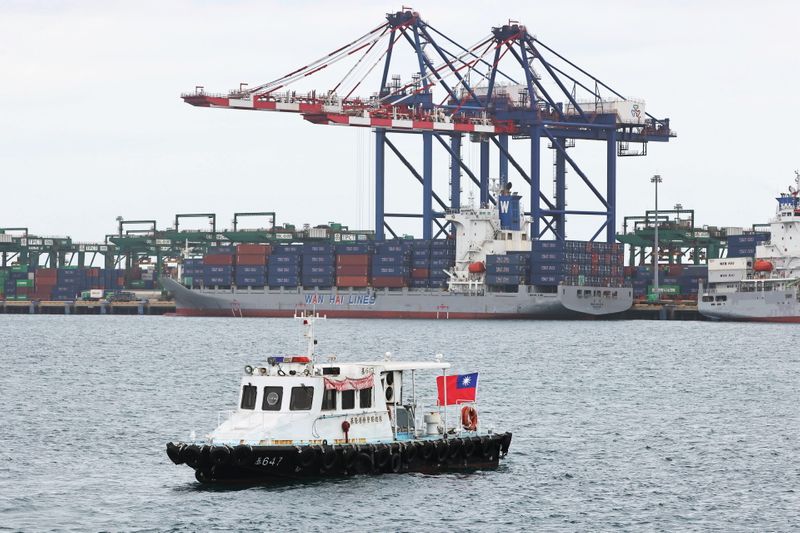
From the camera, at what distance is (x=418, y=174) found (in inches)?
5871

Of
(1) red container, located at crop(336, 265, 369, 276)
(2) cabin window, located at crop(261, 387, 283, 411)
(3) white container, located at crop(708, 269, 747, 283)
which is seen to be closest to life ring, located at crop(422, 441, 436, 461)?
(2) cabin window, located at crop(261, 387, 283, 411)

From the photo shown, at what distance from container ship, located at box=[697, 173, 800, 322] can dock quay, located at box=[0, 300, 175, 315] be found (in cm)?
7570

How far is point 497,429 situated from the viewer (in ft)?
161

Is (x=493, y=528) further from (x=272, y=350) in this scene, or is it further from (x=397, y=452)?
(x=272, y=350)

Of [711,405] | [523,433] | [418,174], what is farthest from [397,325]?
[523,433]

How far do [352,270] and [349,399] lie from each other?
119m

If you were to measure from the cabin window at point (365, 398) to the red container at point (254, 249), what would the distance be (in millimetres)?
127653

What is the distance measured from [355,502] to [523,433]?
50.1 ft

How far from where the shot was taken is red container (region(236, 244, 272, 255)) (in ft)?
538

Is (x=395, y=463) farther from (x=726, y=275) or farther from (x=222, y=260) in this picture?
(x=222, y=260)

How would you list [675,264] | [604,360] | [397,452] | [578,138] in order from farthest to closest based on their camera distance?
[675,264] < [578,138] < [604,360] < [397,452]

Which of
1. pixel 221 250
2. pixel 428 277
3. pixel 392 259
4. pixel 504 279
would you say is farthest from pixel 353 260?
pixel 221 250

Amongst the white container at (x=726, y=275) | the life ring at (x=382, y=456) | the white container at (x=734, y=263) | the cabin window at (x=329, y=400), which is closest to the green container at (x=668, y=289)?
the white container at (x=726, y=275)

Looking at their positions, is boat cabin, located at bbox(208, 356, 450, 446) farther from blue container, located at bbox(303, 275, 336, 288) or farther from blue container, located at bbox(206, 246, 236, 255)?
blue container, located at bbox(206, 246, 236, 255)
